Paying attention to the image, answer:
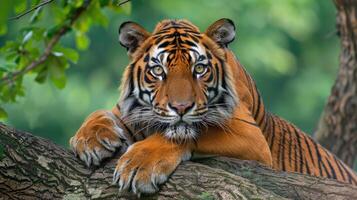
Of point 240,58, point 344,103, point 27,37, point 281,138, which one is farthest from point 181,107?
point 240,58

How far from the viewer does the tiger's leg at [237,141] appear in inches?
154

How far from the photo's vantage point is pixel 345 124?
5.71 m

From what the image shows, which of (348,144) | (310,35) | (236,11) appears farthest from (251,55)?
(348,144)

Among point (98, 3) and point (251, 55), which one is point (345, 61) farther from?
point (251, 55)

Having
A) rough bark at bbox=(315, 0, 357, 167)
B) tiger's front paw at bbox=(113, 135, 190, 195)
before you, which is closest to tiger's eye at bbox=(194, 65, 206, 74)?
tiger's front paw at bbox=(113, 135, 190, 195)

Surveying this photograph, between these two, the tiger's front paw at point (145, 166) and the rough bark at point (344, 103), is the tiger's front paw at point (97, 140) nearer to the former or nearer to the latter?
the tiger's front paw at point (145, 166)

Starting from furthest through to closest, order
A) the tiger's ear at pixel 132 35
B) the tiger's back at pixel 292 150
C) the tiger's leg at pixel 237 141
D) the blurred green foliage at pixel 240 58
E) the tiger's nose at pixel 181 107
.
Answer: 1. the blurred green foliage at pixel 240 58
2. the tiger's back at pixel 292 150
3. the tiger's ear at pixel 132 35
4. the tiger's leg at pixel 237 141
5. the tiger's nose at pixel 181 107

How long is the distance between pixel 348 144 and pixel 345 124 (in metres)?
0.16

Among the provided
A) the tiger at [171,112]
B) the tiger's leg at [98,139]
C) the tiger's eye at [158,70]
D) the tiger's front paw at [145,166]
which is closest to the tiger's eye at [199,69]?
the tiger at [171,112]

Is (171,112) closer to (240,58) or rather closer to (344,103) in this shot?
(344,103)

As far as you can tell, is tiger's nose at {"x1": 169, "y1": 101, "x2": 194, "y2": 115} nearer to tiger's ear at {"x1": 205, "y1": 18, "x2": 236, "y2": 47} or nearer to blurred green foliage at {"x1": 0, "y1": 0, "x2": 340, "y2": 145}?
tiger's ear at {"x1": 205, "y1": 18, "x2": 236, "y2": 47}

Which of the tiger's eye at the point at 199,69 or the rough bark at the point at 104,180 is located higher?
the tiger's eye at the point at 199,69

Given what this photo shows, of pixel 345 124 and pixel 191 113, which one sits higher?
pixel 191 113

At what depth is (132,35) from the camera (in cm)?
406
